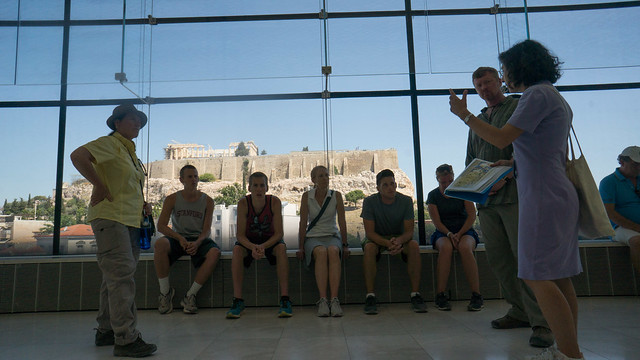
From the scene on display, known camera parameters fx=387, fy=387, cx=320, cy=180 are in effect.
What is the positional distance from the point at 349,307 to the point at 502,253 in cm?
133

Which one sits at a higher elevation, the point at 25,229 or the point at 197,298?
Result: the point at 25,229

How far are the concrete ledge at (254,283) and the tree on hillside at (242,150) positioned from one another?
1244mm

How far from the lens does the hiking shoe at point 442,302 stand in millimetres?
2807

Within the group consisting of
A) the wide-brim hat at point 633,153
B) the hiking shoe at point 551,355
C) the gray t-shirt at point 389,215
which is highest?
the wide-brim hat at point 633,153

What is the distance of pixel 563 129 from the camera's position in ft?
4.64

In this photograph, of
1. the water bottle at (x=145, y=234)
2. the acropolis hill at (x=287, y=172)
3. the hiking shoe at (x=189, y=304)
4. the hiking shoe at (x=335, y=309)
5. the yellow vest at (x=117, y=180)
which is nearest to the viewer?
the yellow vest at (x=117, y=180)

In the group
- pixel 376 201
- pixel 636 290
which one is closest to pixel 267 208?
pixel 376 201

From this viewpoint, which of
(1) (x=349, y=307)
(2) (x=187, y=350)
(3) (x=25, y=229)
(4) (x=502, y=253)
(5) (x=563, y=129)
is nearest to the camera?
(5) (x=563, y=129)

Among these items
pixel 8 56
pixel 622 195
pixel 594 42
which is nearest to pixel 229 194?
pixel 8 56

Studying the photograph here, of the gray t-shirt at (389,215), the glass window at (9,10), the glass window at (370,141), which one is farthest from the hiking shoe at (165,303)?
the glass window at (9,10)

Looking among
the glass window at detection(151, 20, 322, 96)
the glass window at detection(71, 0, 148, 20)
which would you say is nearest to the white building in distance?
the glass window at detection(151, 20, 322, 96)

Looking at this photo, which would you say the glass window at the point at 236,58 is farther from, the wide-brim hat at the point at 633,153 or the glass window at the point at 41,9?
the wide-brim hat at the point at 633,153

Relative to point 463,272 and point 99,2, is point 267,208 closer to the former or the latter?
point 463,272

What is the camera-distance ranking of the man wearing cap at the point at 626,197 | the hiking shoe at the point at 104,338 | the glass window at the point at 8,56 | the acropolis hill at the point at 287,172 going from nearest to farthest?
the hiking shoe at the point at 104,338
the man wearing cap at the point at 626,197
the glass window at the point at 8,56
the acropolis hill at the point at 287,172
